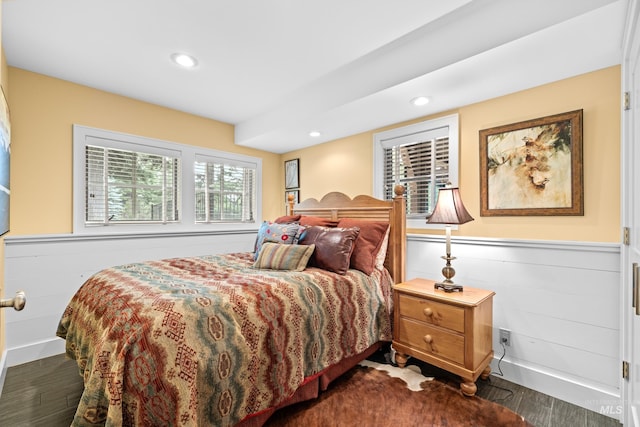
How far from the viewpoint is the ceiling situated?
1.73m

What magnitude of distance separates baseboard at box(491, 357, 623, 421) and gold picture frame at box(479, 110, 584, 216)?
111 centimetres

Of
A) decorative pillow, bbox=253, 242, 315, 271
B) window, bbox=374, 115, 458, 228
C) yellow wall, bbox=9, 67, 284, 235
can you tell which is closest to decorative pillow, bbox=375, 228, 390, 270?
window, bbox=374, 115, 458, 228

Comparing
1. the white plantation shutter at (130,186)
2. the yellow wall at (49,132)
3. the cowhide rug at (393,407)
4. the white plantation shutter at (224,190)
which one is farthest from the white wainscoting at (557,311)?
the yellow wall at (49,132)

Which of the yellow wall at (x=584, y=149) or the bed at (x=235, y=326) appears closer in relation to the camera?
the bed at (x=235, y=326)

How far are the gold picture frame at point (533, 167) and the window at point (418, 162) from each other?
309 mm

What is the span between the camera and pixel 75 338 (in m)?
1.77

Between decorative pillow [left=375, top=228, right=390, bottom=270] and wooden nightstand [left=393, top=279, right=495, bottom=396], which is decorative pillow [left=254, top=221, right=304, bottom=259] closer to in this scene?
decorative pillow [left=375, top=228, right=390, bottom=270]

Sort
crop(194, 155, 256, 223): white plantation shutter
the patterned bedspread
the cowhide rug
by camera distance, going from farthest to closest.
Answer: crop(194, 155, 256, 223): white plantation shutter
the cowhide rug
the patterned bedspread

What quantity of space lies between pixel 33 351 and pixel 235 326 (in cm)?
235

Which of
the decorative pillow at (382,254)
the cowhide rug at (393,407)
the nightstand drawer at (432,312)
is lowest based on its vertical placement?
the cowhide rug at (393,407)

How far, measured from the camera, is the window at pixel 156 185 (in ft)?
9.41
